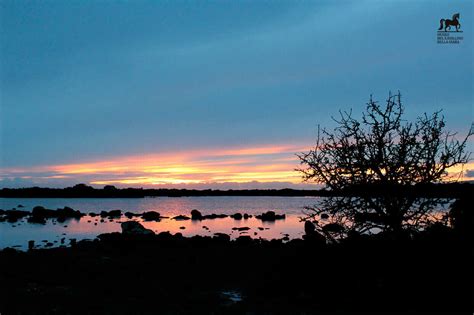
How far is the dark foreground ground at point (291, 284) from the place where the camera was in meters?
13.1

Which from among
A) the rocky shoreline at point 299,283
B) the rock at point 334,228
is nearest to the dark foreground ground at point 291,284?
the rocky shoreline at point 299,283

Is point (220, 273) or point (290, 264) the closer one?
point (290, 264)

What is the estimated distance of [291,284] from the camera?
15.9 meters

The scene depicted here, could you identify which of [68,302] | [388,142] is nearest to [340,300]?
[388,142]

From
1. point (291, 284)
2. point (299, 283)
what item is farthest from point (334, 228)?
point (291, 284)

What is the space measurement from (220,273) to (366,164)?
29.2ft

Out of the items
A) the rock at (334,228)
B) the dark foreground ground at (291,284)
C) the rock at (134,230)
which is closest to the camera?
the dark foreground ground at (291,284)

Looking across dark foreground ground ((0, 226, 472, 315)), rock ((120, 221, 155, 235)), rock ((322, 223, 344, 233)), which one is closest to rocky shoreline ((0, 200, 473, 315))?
dark foreground ground ((0, 226, 472, 315))

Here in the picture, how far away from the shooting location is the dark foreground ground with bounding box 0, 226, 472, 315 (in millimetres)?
13109

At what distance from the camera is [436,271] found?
13570 millimetres

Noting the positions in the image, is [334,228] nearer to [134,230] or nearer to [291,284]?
[291,284]

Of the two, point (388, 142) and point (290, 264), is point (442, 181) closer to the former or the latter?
point (388, 142)

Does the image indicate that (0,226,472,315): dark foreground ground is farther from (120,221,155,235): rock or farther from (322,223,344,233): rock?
(120,221,155,235): rock

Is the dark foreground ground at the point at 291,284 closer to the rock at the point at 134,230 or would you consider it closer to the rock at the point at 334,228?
the rock at the point at 334,228
